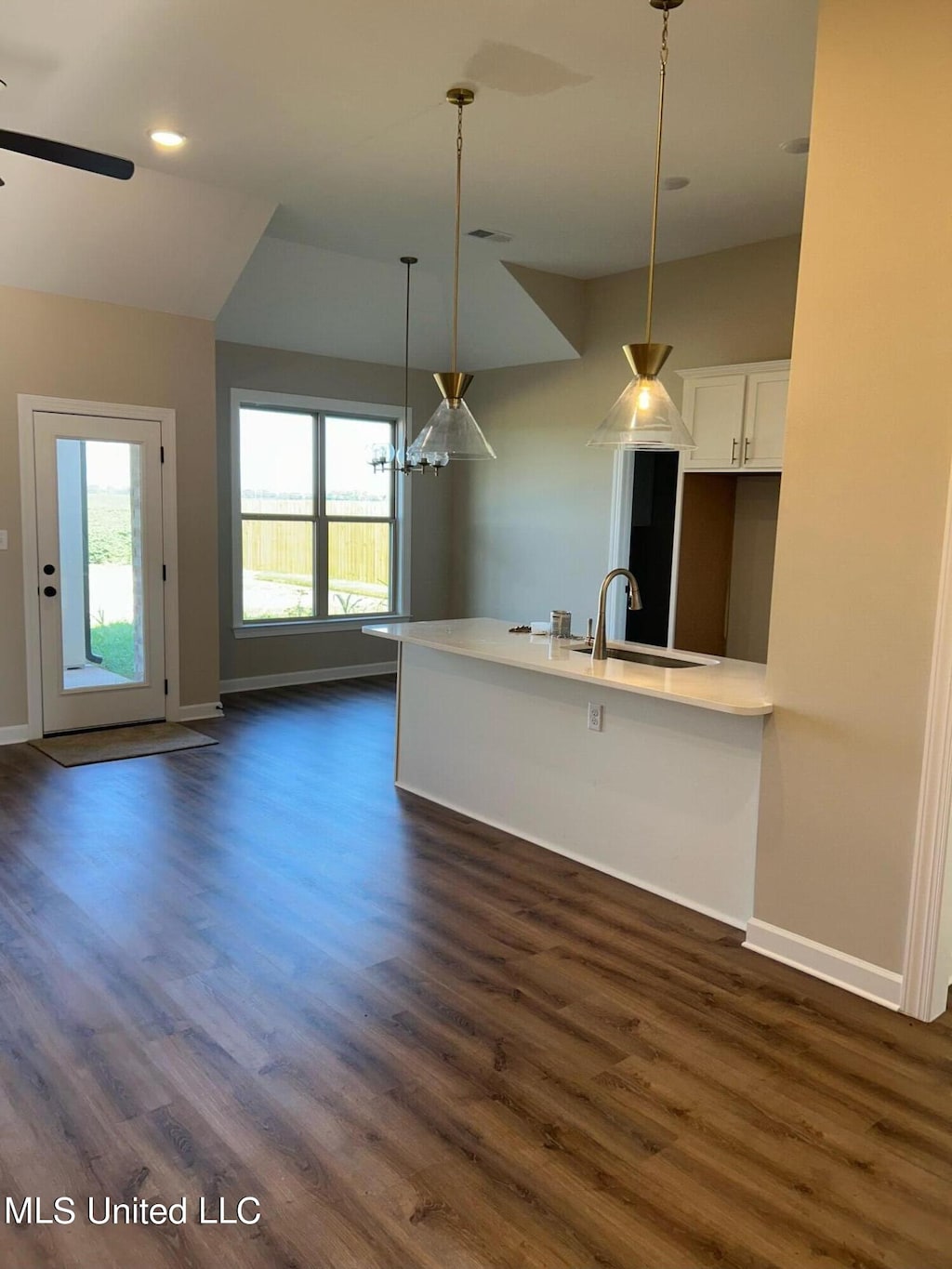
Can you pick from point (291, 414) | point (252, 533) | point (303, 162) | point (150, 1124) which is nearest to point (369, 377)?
point (291, 414)

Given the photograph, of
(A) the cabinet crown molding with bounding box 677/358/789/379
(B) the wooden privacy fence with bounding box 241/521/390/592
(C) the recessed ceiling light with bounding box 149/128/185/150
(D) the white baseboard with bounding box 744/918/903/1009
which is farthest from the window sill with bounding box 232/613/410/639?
(D) the white baseboard with bounding box 744/918/903/1009

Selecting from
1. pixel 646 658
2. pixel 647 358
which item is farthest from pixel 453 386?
pixel 646 658

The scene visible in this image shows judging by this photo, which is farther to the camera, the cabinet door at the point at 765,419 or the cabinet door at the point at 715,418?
the cabinet door at the point at 715,418

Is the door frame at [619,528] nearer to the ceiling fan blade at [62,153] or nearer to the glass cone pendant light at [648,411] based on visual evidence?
the glass cone pendant light at [648,411]

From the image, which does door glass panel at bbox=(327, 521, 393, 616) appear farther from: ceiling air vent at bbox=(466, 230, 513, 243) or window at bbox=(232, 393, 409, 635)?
ceiling air vent at bbox=(466, 230, 513, 243)

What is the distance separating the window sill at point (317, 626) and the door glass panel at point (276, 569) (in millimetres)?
115

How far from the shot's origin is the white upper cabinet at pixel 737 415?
206 inches

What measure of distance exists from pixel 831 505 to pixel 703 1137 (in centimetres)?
185

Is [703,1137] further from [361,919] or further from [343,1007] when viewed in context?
[361,919]

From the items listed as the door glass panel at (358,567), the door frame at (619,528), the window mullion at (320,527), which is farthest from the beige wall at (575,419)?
the window mullion at (320,527)

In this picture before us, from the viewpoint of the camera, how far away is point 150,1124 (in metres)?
2.20

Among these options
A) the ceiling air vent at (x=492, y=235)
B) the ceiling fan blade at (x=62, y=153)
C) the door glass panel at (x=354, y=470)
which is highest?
the ceiling air vent at (x=492, y=235)

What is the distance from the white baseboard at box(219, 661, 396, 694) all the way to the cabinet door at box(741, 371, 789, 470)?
3948mm

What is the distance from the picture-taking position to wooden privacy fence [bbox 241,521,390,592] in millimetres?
7414
